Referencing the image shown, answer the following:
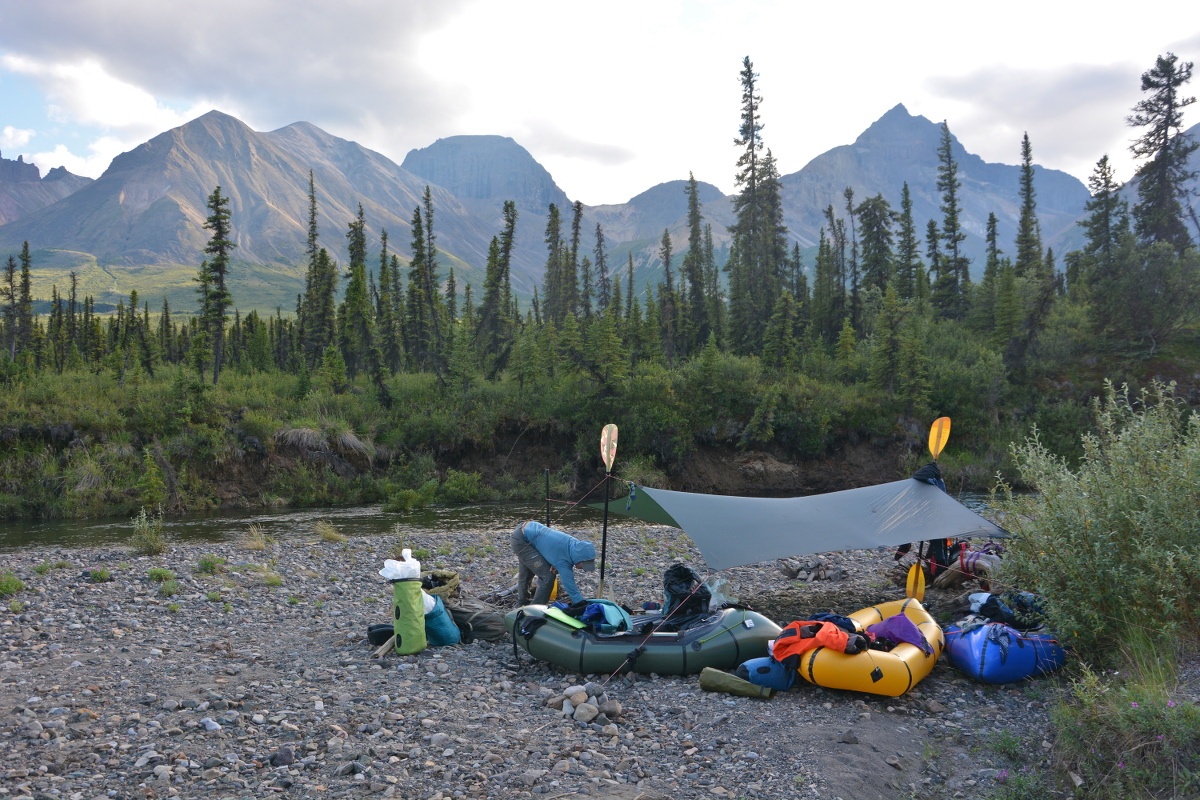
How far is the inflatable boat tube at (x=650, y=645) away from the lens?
8.43m

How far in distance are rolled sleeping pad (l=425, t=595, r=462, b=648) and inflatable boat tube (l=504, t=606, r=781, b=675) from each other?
1.18 metres

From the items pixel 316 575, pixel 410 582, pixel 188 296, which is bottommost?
pixel 316 575

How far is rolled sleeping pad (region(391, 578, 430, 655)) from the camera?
29.7 feet

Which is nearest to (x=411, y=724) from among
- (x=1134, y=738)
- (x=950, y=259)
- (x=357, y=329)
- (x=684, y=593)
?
(x=684, y=593)

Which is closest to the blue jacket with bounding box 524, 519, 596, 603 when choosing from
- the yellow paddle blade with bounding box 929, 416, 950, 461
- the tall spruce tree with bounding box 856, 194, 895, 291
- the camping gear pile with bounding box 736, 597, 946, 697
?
the camping gear pile with bounding box 736, 597, 946, 697

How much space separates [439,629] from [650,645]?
2.84 meters

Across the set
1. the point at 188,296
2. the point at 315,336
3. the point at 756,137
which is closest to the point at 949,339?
the point at 756,137

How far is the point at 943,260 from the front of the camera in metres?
52.8

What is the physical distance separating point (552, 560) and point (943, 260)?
169 ft

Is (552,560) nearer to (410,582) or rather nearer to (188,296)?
(410,582)

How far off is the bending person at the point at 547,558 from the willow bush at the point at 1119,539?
5.18 metres

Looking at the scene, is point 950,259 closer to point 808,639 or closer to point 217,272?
point 217,272

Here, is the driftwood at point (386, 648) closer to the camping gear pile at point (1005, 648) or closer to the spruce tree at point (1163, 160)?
the camping gear pile at point (1005, 648)

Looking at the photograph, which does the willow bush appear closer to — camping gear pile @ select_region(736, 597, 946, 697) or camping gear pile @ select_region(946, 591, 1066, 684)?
camping gear pile @ select_region(946, 591, 1066, 684)
